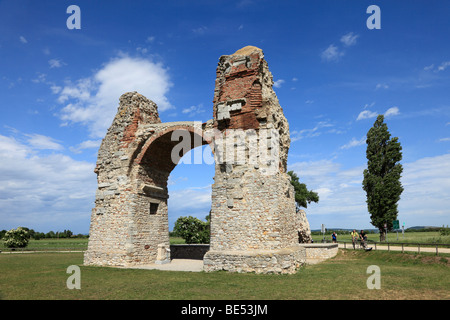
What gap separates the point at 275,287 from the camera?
8.77m

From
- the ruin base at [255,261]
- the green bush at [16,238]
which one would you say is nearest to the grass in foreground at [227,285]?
the ruin base at [255,261]

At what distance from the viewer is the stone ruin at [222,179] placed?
1209 centimetres

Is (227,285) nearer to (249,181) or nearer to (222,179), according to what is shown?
(249,181)

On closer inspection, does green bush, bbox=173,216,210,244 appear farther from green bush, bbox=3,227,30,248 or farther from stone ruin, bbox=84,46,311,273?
green bush, bbox=3,227,30,248

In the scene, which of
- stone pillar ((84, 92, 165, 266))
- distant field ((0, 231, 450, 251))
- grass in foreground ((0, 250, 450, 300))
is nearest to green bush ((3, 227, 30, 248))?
distant field ((0, 231, 450, 251))

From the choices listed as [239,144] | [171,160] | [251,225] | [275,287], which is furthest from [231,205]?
[171,160]

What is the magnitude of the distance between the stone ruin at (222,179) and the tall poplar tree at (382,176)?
1210cm

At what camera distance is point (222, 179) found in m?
13.2

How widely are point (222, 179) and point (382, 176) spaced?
1714 centimetres

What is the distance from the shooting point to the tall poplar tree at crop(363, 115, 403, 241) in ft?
74.5

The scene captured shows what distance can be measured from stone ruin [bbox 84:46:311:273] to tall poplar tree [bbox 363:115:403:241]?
12.1 metres

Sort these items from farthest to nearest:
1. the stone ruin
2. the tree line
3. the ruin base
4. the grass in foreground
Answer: the tree line → the stone ruin → the ruin base → the grass in foreground

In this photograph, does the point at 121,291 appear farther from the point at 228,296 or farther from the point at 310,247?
the point at 310,247

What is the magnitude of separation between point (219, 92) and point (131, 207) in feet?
24.7
